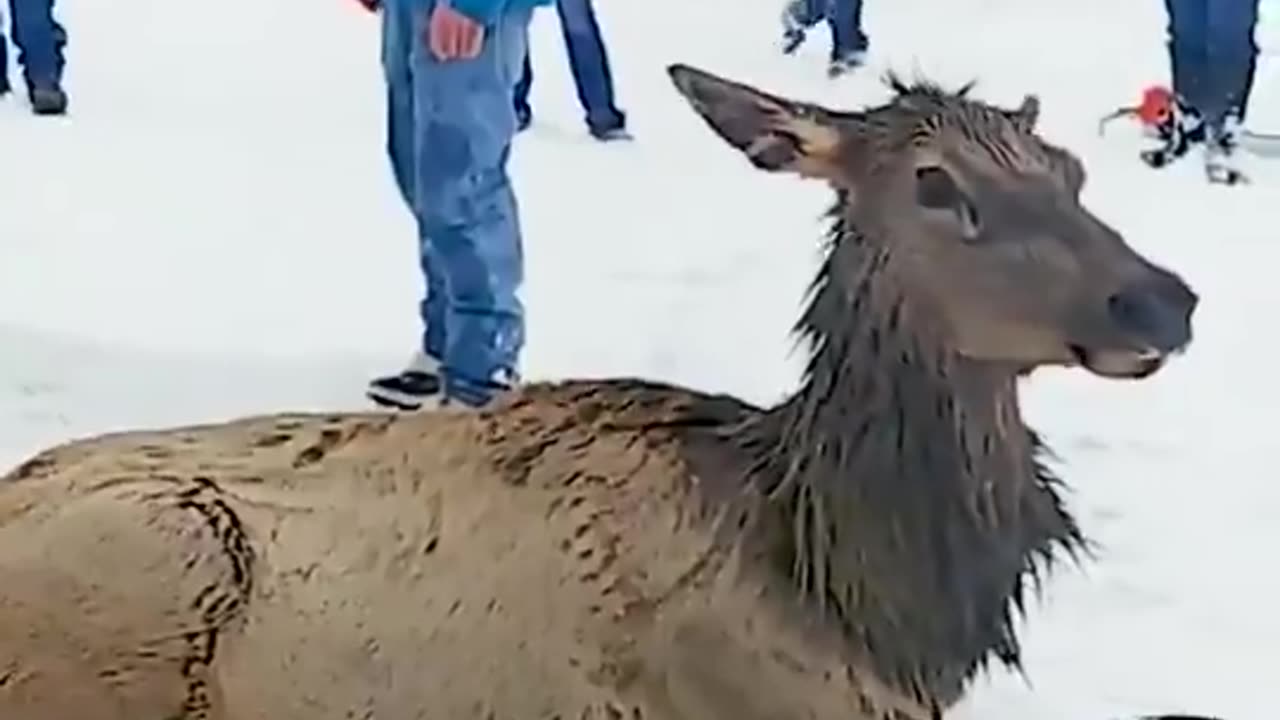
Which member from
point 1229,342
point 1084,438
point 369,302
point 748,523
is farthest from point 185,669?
point 1229,342

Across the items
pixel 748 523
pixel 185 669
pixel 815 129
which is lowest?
pixel 185 669

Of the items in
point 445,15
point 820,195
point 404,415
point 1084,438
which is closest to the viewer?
point 404,415

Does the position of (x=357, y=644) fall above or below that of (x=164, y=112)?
below

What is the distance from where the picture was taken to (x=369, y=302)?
5.01m

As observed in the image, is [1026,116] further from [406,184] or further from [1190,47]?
[1190,47]

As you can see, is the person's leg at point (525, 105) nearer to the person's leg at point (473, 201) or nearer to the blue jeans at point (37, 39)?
the blue jeans at point (37, 39)

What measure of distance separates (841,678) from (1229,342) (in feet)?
9.11

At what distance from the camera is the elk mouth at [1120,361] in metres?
2.31

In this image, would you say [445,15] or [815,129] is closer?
[815,129]

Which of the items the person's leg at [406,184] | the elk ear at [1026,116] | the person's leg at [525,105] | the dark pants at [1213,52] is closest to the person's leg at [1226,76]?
the dark pants at [1213,52]

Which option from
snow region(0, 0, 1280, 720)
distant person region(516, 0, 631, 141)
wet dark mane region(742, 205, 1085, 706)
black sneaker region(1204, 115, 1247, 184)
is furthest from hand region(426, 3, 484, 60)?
black sneaker region(1204, 115, 1247, 184)

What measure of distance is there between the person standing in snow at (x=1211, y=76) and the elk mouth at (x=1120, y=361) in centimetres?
418

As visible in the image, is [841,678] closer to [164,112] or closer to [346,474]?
[346,474]

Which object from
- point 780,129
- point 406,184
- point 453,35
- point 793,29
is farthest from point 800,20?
point 780,129
